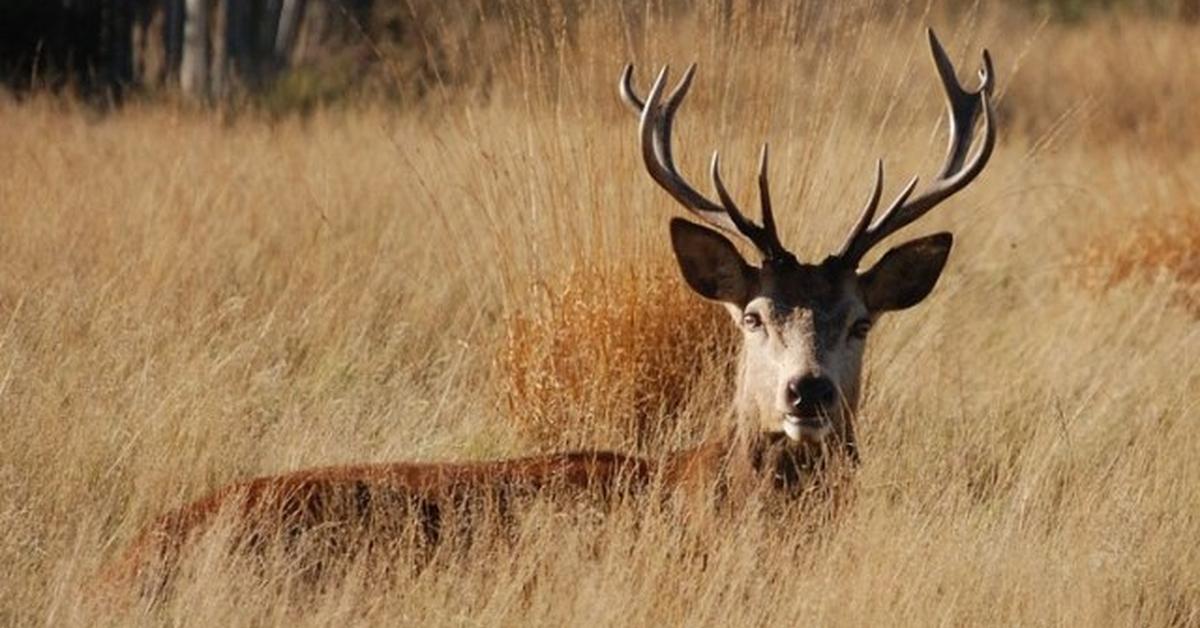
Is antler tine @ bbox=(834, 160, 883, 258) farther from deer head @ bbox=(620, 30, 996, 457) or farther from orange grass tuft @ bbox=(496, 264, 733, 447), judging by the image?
orange grass tuft @ bbox=(496, 264, 733, 447)

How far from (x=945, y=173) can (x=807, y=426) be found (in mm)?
1083

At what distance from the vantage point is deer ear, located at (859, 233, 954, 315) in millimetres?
6820

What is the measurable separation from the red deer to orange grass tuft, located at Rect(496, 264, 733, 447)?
1.02 meters

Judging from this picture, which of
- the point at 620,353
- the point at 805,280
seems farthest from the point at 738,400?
the point at 620,353

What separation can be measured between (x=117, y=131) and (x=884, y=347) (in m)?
5.72

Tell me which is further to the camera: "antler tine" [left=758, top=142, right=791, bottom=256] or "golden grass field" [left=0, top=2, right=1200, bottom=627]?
"antler tine" [left=758, top=142, right=791, bottom=256]

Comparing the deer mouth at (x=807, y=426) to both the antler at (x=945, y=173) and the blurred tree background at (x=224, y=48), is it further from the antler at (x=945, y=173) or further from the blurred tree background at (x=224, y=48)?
the blurred tree background at (x=224, y=48)

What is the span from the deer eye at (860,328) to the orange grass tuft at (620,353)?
1.35m

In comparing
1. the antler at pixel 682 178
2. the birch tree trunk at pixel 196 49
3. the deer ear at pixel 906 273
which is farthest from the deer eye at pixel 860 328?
the birch tree trunk at pixel 196 49

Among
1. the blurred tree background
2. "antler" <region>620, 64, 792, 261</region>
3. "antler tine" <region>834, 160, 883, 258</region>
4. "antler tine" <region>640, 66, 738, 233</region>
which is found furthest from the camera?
the blurred tree background

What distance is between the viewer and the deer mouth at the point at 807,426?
625 cm

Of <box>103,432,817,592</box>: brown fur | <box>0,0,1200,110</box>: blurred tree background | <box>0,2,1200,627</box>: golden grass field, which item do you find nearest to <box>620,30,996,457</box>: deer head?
<box>103,432,817,592</box>: brown fur

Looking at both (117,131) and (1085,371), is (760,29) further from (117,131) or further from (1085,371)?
(117,131)

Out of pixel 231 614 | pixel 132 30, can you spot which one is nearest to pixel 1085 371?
pixel 231 614
